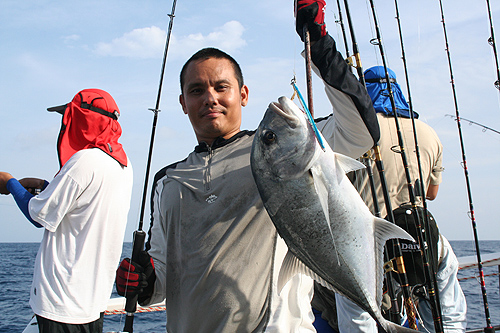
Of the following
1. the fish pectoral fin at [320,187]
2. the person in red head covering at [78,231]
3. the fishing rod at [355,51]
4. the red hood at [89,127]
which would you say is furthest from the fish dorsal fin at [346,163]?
the red hood at [89,127]

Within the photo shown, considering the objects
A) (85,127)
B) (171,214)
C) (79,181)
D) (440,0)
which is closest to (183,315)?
(171,214)

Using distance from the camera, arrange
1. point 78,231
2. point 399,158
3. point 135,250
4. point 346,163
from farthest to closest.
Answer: point 399,158 < point 78,231 < point 135,250 < point 346,163

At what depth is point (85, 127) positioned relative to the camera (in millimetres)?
3324

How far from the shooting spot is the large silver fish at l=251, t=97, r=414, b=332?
4.97ft

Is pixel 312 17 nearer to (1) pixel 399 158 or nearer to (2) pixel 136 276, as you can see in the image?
(2) pixel 136 276

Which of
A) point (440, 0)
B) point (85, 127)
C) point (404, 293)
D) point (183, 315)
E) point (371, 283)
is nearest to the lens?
point (371, 283)

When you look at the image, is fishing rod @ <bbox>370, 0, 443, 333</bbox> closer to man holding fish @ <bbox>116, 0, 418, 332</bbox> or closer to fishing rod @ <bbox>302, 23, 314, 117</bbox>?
man holding fish @ <bbox>116, 0, 418, 332</bbox>

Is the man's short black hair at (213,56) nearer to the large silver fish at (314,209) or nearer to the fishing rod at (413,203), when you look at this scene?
the large silver fish at (314,209)

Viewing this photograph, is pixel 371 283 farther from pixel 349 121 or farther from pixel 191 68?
pixel 191 68

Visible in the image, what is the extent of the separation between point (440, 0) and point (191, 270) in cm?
473

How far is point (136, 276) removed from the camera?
178 cm

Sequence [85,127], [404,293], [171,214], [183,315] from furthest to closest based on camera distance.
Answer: [85,127] < [404,293] < [171,214] < [183,315]

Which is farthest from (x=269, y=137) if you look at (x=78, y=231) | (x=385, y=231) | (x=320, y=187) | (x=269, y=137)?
(x=78, y=231)

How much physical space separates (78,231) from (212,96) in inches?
70.1
